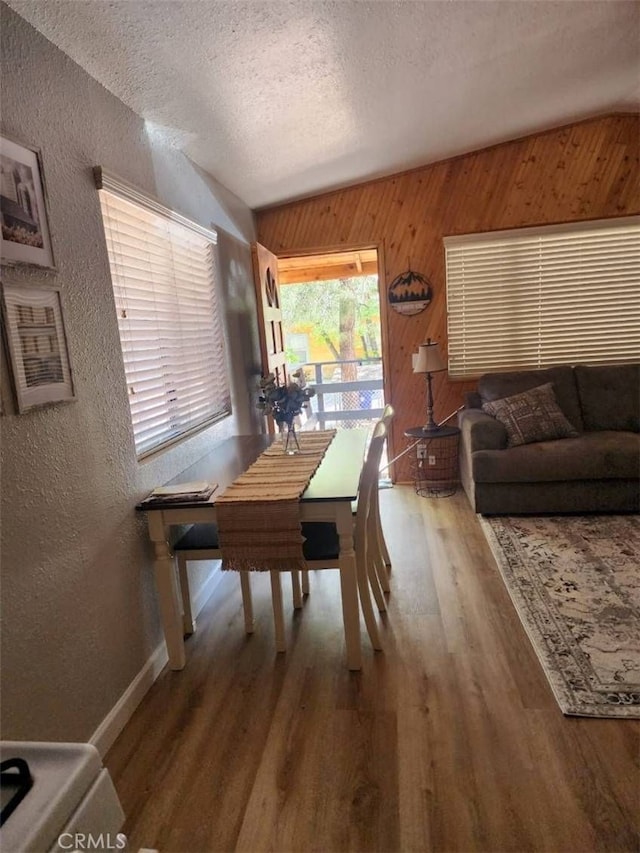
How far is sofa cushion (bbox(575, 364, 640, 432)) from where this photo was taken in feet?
12.3

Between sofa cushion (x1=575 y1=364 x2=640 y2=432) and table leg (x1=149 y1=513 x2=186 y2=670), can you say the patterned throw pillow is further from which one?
table leg (x1=149 y1=513 x2=186 y2=670)

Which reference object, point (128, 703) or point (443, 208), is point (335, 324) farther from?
point (128, 703)

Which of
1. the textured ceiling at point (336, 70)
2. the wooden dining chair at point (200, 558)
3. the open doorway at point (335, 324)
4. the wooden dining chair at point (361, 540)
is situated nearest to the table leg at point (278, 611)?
the wooden dining chair at point (200, 558)

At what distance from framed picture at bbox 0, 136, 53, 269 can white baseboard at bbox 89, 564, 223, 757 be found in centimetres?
151

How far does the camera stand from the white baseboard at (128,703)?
1.70m

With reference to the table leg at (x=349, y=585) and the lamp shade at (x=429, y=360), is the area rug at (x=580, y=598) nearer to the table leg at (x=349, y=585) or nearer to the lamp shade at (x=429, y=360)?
the table leg at (x=349, y=585)

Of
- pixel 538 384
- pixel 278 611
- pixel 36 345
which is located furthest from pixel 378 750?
pixel 538 384

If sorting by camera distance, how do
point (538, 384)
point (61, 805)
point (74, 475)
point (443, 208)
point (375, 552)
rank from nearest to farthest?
point (61, 805), point (74, 475), point (375, 552), point (538, 384), point (443, 208)

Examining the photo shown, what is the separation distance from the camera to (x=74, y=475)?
1.64 m

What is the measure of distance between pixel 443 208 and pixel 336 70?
2.11m

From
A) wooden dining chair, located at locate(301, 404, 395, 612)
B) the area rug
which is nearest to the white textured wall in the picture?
wooden dining chair, located at locate(301, 404, 395, 612)

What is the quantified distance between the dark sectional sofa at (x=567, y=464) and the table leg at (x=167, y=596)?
218 centimetres

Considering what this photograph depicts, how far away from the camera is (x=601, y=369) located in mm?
3916

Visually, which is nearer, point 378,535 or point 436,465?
point 378,535
